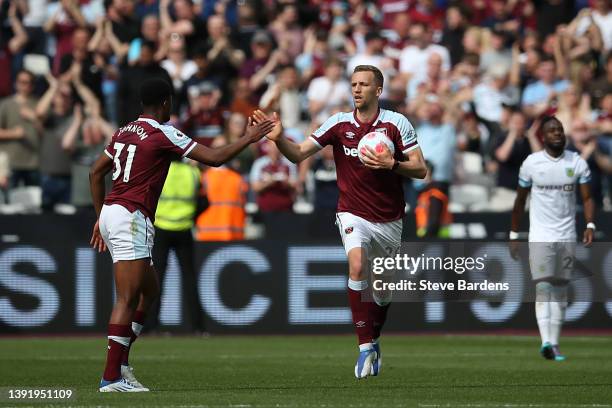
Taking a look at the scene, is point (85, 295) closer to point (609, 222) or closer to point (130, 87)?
point (130, 87)

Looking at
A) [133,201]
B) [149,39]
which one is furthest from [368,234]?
[149,39]

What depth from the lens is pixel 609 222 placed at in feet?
62.3


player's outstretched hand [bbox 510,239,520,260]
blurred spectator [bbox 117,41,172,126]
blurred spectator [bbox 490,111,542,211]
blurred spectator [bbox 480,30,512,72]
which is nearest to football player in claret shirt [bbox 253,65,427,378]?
player's outstretched hand [bbox 510,239,520,260]

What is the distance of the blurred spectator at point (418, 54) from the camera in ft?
76.6

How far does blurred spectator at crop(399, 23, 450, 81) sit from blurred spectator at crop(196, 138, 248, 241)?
4.81 m

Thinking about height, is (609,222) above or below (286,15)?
below

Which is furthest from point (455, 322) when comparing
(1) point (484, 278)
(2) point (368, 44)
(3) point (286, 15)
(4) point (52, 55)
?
(4) point (52, 55)

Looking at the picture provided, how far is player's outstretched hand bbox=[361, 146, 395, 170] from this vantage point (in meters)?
11.5

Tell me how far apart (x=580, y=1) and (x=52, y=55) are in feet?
31.6

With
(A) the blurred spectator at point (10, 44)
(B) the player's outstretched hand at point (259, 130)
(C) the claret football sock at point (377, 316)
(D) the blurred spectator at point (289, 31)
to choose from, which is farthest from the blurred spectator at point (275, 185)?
(B) the player's outstretched hand at point (259, 130)

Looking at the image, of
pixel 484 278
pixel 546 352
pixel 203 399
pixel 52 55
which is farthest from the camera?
pixel 52 55

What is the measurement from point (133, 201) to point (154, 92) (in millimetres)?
883

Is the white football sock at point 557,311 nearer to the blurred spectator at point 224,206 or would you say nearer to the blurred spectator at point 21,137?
the blurred spectator at point 224,206

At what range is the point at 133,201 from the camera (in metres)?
10.9
